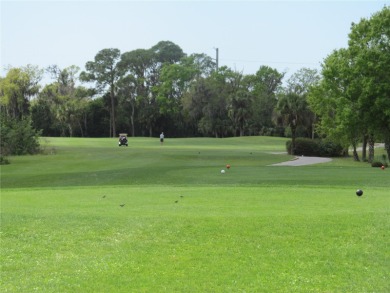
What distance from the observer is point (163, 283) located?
6.62m

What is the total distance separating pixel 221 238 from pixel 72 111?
89.5m

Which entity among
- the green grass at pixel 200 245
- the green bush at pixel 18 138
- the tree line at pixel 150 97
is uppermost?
the tree line at pixel 150 97

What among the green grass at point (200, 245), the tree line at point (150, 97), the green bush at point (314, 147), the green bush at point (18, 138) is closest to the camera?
the green grass at point (200, 245)

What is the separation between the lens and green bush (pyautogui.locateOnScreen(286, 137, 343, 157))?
56.4m

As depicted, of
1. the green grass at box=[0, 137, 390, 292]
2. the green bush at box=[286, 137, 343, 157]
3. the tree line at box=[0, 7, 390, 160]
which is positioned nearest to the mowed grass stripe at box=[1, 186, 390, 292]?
the green grass at box=[0, 137, 390, 292]

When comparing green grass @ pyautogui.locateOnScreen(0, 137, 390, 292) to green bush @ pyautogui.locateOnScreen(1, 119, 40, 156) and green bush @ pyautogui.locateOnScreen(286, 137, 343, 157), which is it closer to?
green bush @ pyautogui.locateOnScreen(1, 119, 40, 156)

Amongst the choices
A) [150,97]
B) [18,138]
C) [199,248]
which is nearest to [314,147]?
[18,138]

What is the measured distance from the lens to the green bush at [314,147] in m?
56.4

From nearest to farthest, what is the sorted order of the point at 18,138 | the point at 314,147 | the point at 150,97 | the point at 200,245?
1. the point at 200,245
2. the point at 18,138
3. the point at 314,147
4. the point at 150,97

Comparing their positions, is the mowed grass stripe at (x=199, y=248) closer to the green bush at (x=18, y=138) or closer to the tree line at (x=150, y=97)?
the green bush at (x=18, y=138)

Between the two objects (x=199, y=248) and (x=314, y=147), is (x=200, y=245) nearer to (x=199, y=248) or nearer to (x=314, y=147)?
(x=199, y=248)

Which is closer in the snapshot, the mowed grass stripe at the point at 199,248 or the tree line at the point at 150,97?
the mowed grass stripe at the point at 199,248

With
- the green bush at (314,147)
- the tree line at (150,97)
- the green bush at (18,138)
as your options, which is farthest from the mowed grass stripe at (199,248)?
the tree line at (150,97)

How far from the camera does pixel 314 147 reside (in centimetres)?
A: 5697
